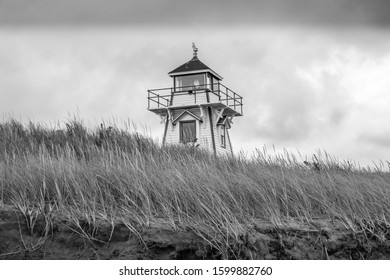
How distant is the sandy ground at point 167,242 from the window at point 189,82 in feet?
70.0

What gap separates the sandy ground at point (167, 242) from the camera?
438 centimetres

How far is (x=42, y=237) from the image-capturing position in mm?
4605

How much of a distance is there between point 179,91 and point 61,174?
814 inches

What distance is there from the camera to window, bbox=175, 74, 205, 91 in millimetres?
25859

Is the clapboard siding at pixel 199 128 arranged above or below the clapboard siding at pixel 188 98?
below

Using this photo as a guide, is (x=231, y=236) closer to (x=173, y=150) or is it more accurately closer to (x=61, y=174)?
(x=61, y=174)

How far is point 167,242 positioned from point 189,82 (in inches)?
868

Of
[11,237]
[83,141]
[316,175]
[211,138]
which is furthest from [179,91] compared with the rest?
[11,237]

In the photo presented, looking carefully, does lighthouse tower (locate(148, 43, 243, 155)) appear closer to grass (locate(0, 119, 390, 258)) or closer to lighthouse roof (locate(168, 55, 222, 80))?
lighthouse roof (locate(168, 55, 222, 80))

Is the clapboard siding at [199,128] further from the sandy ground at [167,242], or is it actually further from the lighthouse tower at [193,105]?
the sandy ground at [167,242]

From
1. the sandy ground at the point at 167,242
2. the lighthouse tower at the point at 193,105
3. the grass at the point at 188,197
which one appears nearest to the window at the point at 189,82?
the lighthouse tower at the point at 193,105

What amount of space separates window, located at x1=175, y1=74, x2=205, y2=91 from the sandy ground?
21.3m

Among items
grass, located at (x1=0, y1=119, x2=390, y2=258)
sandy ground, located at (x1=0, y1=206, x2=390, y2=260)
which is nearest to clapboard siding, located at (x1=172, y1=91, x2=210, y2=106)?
grass, located at (x1=0, y1=119, x2=390, y2=258)

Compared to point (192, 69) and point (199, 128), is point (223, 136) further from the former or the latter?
point (192, 69)
